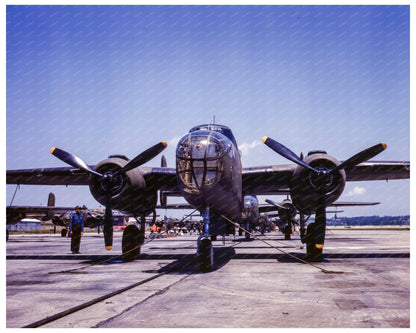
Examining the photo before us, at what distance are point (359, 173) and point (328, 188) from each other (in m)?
4.21

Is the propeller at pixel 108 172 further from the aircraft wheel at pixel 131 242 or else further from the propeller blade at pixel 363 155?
the propeller blade at pixel 363 155

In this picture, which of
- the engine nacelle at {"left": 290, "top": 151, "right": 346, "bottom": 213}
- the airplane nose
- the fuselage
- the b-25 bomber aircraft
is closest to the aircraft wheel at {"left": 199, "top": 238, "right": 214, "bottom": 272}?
the b-25 bomber aircraft

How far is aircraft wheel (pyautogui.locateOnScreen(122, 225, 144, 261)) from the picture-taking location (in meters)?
13.9

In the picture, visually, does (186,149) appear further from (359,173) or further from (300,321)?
(359,173)

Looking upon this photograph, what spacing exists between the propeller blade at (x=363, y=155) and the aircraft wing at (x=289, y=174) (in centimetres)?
93

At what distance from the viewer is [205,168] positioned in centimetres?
988

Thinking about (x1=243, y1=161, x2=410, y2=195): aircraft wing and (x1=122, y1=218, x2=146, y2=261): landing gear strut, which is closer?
(x1=122, y1=218, x2=146, y2=261): landing gear strut

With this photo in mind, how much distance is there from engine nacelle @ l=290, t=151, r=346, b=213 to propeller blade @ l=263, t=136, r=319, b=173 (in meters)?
0.50

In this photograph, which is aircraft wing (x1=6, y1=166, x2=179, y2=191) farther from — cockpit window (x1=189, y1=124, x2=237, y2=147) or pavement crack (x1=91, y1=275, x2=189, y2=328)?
pavement crack (x1=91, y1=275, x2=189, y2=328)

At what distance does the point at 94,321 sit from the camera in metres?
4.96

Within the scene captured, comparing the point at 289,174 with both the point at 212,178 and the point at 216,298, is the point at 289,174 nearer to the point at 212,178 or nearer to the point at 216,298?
the point at 212,178

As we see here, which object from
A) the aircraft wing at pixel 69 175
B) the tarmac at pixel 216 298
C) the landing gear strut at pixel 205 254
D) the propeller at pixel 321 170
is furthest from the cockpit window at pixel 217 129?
the tarmac at pixel 216 298

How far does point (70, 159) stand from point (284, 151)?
758 cm
